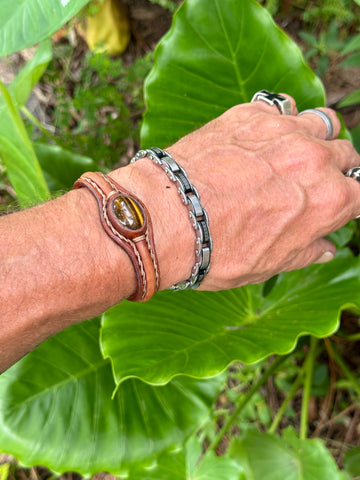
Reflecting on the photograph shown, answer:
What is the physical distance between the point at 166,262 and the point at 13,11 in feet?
1.44

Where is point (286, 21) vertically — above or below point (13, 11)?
below

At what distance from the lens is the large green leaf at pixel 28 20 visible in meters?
0.67

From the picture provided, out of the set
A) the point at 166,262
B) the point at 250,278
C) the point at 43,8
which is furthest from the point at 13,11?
the point at 250,278

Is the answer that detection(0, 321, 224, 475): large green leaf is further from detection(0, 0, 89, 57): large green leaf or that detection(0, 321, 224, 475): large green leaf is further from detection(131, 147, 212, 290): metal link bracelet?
detection(0, 0, 89, 57): large green leaf

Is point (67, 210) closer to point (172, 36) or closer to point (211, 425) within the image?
point (172, 36)

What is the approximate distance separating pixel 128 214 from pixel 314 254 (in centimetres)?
37

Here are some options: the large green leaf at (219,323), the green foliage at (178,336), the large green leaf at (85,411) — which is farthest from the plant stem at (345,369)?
the large green leaf at (85,411)

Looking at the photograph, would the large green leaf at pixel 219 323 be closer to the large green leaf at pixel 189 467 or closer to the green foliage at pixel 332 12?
the large green leaf at pixel 189 467

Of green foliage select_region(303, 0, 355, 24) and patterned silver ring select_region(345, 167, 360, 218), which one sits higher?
green foliage select_region(303, 0, 355, 24)

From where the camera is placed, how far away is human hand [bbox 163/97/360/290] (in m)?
→ 0.70

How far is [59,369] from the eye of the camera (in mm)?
949

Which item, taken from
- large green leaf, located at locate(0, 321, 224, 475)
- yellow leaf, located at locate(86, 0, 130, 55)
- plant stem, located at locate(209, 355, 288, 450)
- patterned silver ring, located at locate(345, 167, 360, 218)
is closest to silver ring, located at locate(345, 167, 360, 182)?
patterned silver ring, located at locate(345, 167, 360, 218)

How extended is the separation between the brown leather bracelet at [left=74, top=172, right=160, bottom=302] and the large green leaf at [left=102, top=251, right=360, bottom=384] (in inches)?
9.0

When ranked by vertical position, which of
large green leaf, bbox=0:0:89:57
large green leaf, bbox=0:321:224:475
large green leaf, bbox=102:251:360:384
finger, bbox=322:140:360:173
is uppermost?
large green leaf, bbox=0:0:89:57
